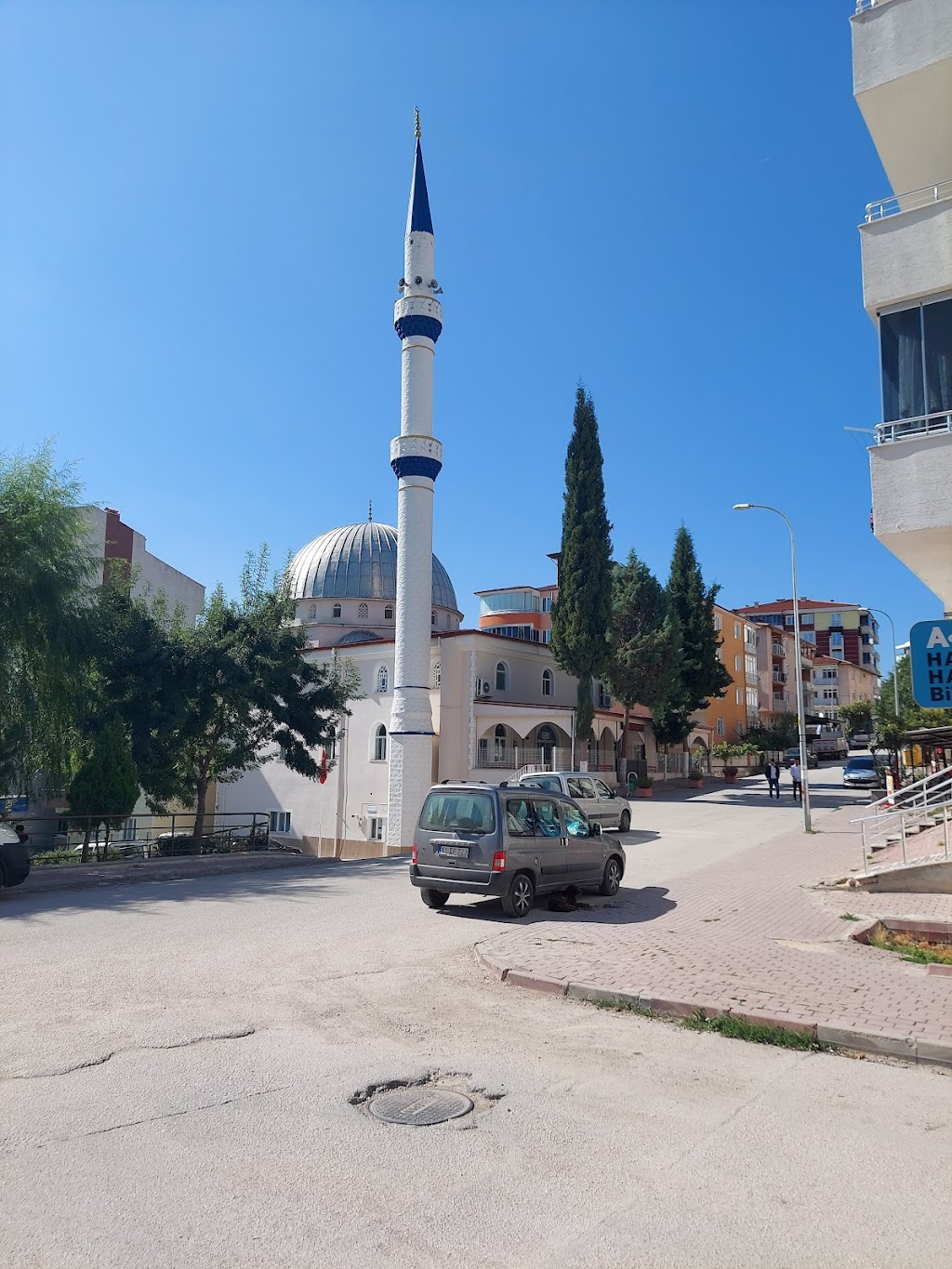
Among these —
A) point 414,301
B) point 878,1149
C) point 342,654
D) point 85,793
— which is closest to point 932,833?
point 878,1149

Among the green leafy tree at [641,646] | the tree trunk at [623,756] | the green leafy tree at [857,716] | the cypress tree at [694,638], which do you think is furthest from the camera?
the green leafy tree at [857,716]

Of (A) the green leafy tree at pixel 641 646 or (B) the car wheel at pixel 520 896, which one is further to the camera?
(A) the green leafy tree at pixel 641 646

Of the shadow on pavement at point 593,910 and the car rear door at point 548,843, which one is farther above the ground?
the car rear door at point 548,843

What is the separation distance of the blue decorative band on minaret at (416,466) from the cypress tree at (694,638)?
18.3 m

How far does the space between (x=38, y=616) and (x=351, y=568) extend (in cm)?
3211

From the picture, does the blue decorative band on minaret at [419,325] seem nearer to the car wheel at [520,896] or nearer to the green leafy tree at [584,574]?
the green leafy tree at [584,574]

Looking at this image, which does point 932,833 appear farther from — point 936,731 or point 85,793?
point 85,793

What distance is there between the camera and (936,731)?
21.9 m

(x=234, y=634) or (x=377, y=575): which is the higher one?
(x=377, y=575)

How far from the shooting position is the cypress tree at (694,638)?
4781 cm

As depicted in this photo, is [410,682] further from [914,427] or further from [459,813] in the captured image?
[914,427]

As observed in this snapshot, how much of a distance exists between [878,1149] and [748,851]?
17058mm

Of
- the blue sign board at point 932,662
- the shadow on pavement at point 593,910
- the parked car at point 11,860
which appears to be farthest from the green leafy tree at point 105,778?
the blue sign board at point 932,662

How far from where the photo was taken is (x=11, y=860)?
1382 cm
